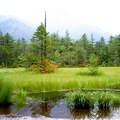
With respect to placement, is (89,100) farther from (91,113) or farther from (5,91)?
(5,91)

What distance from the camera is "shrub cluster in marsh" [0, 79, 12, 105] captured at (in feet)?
14.2

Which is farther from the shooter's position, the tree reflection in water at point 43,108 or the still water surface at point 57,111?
the tree reflection in water at point 43,108

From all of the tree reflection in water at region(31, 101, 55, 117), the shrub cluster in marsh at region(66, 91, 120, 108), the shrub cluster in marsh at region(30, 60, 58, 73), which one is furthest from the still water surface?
the shrub cluster in marsh at region(30, 60, 58, 73)

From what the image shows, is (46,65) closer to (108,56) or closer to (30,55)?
(30,55)

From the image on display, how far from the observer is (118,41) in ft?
116

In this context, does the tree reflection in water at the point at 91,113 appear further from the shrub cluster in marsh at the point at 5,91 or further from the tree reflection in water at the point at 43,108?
the shrub cluster in marsh at the point at 5,91

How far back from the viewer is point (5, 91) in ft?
14.4

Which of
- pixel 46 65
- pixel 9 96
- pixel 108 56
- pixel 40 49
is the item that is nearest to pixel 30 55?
pixel 40 49

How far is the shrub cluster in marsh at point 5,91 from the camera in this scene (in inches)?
171

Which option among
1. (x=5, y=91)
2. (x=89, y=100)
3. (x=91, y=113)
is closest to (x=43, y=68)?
(x=5, y=91)

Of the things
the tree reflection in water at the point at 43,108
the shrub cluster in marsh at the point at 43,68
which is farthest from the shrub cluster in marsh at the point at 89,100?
the shrub cluster in marsh at the point at 43,68

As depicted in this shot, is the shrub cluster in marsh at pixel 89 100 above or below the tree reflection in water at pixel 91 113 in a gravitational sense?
above

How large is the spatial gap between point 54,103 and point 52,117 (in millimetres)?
1065

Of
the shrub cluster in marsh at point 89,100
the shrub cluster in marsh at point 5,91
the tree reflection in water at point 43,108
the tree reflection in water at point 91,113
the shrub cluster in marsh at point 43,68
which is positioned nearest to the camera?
the tree reflection in water at point 91,113
